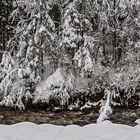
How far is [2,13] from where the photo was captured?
16.6 metres

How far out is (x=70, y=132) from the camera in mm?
4738

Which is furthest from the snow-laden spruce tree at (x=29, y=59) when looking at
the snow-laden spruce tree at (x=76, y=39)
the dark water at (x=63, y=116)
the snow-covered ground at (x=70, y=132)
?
the snow-covered ground at (x=70, y=132)

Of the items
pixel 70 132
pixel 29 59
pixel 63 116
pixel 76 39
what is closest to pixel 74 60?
pixel 76 39

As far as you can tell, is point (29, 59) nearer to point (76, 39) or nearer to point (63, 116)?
point (76, 39)

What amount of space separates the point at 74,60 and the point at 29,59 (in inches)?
75.4

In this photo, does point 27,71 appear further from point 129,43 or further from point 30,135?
point 30,135

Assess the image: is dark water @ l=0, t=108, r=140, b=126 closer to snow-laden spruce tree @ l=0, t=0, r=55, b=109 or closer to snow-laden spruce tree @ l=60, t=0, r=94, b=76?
snow-laden spruce tree @ l=0, t=0, r=55, b=109

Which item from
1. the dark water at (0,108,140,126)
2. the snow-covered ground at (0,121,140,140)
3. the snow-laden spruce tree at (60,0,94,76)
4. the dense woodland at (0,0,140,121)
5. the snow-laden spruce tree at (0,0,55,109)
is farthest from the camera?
the snow-laden spruce tree at (0,0,55,109)

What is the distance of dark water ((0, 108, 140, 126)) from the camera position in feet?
39.6

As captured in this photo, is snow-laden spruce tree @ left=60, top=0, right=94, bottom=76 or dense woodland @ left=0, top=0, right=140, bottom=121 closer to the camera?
snow-laden spruce tree @ left=60, top=0, right=94, bottom=76

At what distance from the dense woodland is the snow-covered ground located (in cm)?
801

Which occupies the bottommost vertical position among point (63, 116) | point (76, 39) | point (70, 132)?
point (63, 116)

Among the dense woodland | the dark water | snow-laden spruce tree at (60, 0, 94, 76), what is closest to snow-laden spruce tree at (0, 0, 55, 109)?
the dense woodland

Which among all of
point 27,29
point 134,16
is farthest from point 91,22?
point 27,29
